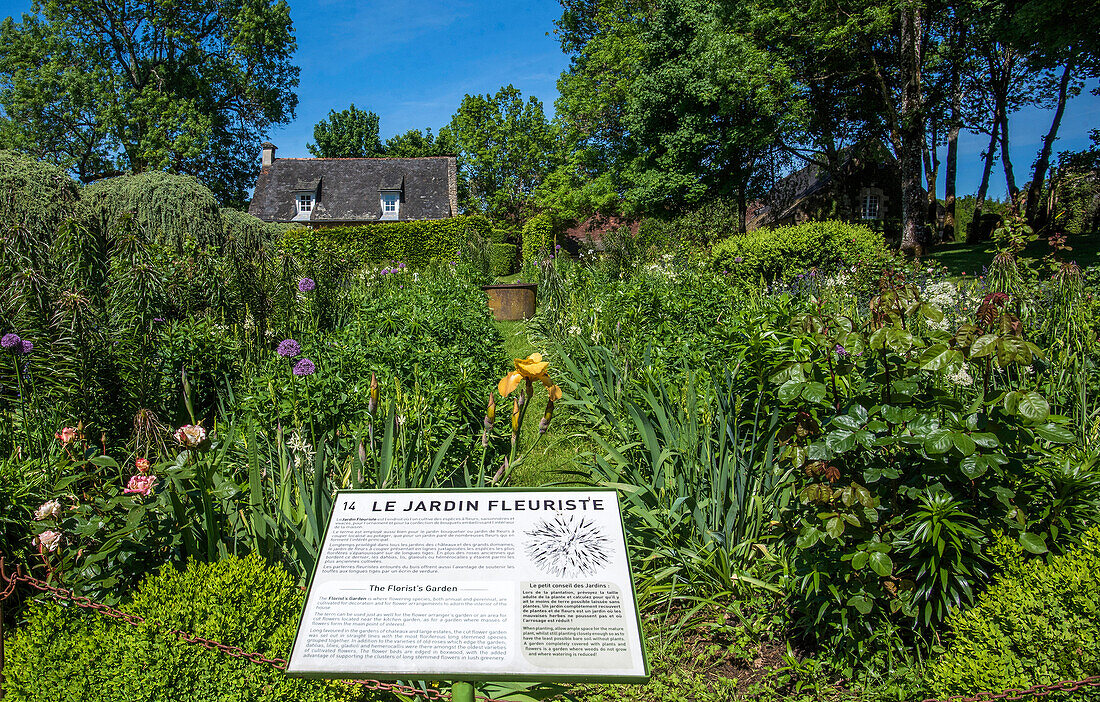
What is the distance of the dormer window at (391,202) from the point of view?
31.2 m

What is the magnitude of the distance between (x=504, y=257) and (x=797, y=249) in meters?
13.5

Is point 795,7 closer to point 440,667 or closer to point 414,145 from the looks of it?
point 440,667

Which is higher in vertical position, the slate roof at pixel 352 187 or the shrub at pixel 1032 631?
the slate roof at pixel 352 187

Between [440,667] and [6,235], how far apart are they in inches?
174

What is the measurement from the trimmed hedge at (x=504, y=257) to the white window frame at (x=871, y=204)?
13970 mm

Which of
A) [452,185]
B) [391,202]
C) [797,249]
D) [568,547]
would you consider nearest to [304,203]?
[391,202]

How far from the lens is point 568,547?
1469 mm

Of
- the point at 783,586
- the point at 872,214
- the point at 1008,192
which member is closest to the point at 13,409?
the point at 783,586

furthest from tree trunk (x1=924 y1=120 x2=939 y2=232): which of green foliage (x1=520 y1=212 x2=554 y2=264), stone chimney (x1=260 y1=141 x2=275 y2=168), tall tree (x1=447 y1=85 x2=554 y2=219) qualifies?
stone chimney (x1=260 y1=141 x2=275 y2=168)

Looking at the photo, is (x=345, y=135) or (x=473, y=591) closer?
(x=473, y=591)

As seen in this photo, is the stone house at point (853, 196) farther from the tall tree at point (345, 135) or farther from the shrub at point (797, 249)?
the tall tree at point (345, 135)

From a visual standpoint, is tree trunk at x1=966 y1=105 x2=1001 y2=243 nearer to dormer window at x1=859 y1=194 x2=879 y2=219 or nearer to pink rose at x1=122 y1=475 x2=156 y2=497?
dormer window at x1=859 y1=194 x2=879 y2=219

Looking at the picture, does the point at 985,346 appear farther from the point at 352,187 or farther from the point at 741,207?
the point at 352,187

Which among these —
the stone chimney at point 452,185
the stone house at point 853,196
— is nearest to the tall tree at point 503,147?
the stone chimney at point 452,185
